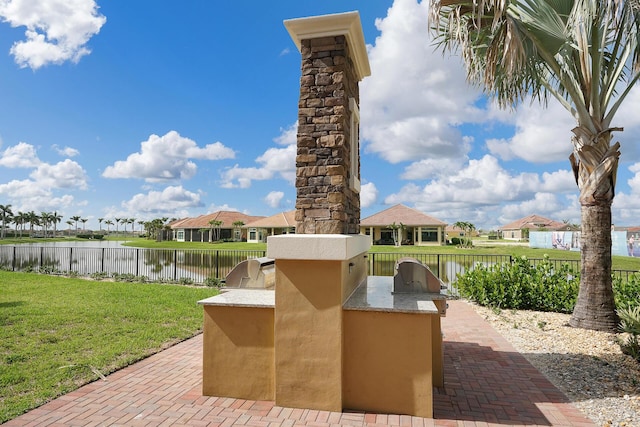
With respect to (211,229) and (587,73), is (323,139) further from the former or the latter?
(211,229)

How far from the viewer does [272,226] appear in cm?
4475

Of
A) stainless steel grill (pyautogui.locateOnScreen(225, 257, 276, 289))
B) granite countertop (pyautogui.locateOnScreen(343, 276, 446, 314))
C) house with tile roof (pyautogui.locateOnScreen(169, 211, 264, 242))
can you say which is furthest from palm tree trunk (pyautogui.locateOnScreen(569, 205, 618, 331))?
house with tile roof (pyautogui.locateOnScreen(169, 211, 264, 242))

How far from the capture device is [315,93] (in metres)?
4.32

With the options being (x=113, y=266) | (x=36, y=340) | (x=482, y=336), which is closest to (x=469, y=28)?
(x=482, y=336)

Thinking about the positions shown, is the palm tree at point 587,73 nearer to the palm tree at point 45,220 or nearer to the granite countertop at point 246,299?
the granite countertop at point 246,299

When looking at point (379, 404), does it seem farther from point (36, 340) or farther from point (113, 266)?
point (113, 266)

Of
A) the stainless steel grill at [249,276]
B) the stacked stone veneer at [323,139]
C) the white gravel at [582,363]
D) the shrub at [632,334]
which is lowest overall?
the white gravel at [582,363]

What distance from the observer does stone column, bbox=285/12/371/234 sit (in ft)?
Answer: 13.7

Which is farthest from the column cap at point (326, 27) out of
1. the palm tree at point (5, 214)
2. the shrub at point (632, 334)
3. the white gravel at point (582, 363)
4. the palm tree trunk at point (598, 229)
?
the palm tree at point (5, 214)

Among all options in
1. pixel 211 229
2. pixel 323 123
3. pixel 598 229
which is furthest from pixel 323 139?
pixel 211 229

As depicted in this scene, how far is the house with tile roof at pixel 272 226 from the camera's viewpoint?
1725 inches

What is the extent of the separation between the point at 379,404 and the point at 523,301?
6.21 m

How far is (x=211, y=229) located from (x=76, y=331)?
48107 millimetres

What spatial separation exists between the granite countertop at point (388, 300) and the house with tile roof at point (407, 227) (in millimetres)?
34281
